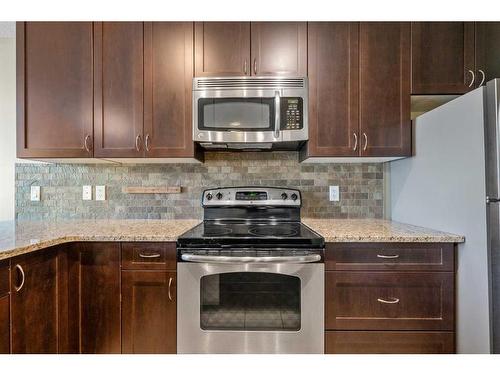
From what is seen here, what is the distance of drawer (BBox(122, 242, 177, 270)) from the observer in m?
1.47

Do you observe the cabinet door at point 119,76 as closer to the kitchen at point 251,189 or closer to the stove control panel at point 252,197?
the kitchen at point 251,189

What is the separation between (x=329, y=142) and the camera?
1.77 metres

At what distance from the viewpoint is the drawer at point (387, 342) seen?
1417 mm

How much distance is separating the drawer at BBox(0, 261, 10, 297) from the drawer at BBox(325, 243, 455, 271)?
141 cm

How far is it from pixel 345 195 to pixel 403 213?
40 cm

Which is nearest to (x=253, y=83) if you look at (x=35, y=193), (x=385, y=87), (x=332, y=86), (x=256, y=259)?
(x=332, y=86)

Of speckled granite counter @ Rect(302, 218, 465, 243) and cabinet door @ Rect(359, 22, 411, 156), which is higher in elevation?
cabinet door @ Rect(359, 22, 411, 156)

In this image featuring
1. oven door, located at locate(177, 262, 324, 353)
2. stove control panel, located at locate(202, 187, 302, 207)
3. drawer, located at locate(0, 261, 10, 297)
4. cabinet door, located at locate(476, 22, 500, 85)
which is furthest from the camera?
stove control panel, located at locate(202, 187, 302, 207)

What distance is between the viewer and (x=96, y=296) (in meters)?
1.48

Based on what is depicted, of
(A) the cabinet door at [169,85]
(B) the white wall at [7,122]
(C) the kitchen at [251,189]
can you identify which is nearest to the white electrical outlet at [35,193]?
(C) the kitchen at [251,189]

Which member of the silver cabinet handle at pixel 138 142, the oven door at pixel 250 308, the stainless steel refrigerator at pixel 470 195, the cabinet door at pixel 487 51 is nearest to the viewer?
the stainless steel refrigerator at pixel 470 195

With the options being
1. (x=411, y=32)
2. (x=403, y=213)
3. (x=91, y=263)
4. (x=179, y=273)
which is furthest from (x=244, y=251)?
(x=411, y=32)

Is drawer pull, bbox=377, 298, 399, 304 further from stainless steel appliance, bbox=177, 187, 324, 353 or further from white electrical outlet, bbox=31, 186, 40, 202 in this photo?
white electrical outlet, bbox=31, 186, 40, 202

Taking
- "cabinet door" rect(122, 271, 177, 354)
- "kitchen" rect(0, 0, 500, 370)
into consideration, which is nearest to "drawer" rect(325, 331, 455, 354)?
"kitchen" rect(0, 0, 500, 370)
